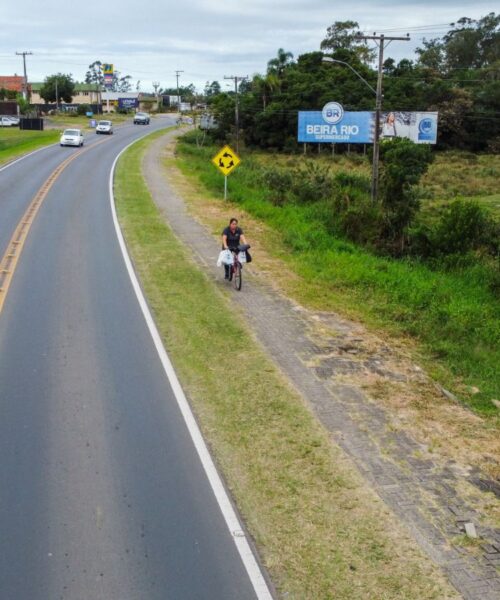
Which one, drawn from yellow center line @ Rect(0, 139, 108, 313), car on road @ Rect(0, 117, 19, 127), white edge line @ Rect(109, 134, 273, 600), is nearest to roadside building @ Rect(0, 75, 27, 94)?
car on road @ Rect(0, 117, 19, 127)

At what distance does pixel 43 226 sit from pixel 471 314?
1395 cm

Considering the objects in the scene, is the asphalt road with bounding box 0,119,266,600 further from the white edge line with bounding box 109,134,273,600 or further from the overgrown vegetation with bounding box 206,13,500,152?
the overgrown vegetation with bounding box 206,13,500,152

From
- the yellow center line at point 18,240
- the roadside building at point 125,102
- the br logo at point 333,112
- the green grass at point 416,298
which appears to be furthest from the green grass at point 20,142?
the roadside building at point 125,102

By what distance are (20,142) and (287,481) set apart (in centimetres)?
5756

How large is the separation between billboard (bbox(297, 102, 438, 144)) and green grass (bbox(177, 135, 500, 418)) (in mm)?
41913

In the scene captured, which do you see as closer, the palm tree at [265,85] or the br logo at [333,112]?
the br logo at [333,112]

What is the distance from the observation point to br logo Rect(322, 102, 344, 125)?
65062mm

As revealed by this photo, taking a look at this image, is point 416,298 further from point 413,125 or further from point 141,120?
point 141,120

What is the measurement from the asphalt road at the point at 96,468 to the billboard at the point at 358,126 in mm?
53337

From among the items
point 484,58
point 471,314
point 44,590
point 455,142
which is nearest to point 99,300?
point 471,314

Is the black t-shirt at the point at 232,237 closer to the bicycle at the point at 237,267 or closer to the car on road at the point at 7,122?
the bicycle at the point at 237,267

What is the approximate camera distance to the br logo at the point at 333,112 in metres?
65.1

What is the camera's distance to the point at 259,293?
16.0 meters

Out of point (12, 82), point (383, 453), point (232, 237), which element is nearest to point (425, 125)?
point (232, 237)
